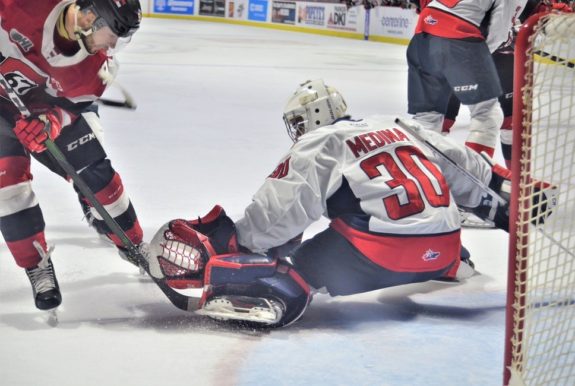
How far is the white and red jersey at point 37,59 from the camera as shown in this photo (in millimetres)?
2184

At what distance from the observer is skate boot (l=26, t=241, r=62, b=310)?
2.26 meters

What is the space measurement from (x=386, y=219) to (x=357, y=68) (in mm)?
6838

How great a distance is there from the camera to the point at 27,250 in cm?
233

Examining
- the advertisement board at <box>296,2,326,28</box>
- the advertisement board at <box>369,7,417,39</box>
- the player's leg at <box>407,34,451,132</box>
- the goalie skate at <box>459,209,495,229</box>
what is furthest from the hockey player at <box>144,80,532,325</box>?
the advertisement board at <box>296,2,326,28</box>

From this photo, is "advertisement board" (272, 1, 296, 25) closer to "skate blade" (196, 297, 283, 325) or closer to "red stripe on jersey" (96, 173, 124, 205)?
"red stripe on jersey" (96, 173, 124, 205)

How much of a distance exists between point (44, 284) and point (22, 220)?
6.7 inches

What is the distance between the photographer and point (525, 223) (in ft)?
5.42

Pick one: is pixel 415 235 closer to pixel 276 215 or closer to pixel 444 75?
pixel 276 215

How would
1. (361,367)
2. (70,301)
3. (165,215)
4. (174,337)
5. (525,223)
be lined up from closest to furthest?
(525,223) < (361,367) < (174,337) < (70,301) < (165,215)

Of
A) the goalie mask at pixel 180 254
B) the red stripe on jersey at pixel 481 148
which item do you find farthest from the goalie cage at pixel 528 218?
the red stripe on jersey at pixel 481 148

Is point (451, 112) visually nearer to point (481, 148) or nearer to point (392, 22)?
point (481, 148)

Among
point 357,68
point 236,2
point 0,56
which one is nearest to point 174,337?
point 0,56

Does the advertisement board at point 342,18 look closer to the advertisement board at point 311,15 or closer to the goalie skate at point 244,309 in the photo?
the advertisement board at point 311,15

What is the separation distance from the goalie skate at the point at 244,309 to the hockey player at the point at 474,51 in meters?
1.44
